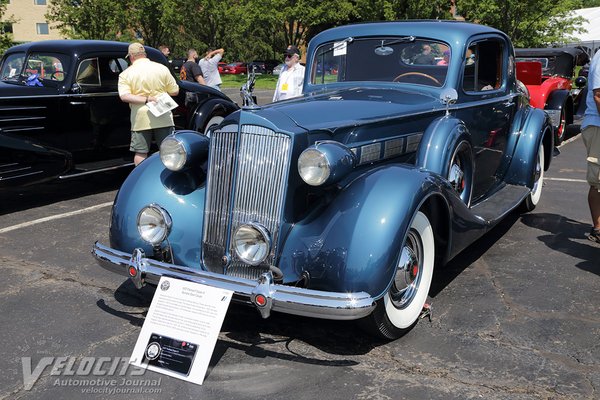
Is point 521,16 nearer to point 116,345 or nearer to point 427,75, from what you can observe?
point 427,75

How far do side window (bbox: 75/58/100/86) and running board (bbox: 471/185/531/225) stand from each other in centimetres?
457

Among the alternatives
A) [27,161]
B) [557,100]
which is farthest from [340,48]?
[557,100]

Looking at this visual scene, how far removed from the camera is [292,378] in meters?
2.84

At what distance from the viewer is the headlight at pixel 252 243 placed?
2949 mm

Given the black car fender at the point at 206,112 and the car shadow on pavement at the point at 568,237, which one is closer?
the car shadow on pavement at the point at 568,237

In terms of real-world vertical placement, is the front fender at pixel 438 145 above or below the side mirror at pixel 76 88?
above

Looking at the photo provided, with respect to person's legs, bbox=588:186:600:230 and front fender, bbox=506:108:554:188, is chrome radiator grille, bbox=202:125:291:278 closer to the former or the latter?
front fender, bbox=506:108:554:188

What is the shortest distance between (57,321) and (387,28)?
3238 millimetres

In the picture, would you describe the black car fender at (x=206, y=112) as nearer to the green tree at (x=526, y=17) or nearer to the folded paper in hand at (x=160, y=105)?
the folded paper in hand at (x=160, y=105)

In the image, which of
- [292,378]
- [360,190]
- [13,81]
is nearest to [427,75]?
[360,190]

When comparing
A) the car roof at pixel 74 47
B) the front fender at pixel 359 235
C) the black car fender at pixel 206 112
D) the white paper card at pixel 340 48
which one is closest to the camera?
the front fender at pixel 359 235

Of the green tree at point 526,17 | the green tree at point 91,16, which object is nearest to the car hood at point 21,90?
the green tree at point 526,17

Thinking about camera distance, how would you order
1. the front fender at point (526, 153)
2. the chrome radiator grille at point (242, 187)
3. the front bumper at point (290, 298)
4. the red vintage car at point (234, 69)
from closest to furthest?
the front bumper at point (290, 298), the chrome radiator grille at point (242, 187), the front fender at point (526, 153), the red vintage car at point (234, 69)

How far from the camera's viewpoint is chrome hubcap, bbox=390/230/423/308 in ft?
10.5
